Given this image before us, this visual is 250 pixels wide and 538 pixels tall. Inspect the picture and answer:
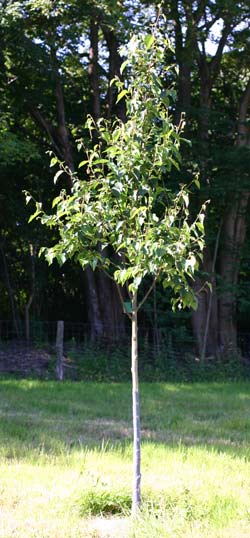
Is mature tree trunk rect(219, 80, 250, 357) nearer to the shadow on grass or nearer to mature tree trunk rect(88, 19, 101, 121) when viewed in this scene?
mature tree trunk rect(88, 19, 101, 121)

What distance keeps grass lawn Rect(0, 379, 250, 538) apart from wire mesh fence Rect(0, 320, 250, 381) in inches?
163

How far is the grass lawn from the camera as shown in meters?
4.74

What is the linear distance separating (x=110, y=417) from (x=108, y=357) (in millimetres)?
6565

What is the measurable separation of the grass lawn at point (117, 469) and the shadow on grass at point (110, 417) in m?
0.01

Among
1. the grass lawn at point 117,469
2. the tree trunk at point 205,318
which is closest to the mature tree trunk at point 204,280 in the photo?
the tree trunk at point 205,318

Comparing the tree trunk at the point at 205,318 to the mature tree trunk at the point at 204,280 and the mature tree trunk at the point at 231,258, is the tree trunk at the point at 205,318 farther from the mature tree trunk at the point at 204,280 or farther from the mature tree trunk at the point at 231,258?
the mature tree trunk at the point at 231,258

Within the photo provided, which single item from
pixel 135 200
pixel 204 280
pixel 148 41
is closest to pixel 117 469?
pixel 135 200

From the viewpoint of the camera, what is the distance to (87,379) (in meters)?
14.4

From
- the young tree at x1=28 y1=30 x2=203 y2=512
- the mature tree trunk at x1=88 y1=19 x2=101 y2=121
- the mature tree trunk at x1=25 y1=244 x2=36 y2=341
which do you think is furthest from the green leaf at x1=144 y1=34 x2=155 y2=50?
the mature tree trunk at x1=25 y1=244 x2=36 y2=341

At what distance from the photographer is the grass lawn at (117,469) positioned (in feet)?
15.6

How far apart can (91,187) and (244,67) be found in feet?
46.5

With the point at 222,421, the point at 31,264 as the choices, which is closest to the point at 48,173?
the point at 31,264

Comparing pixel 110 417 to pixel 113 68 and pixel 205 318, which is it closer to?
pixel 205 318

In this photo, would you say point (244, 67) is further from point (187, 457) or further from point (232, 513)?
point (232, 513)
